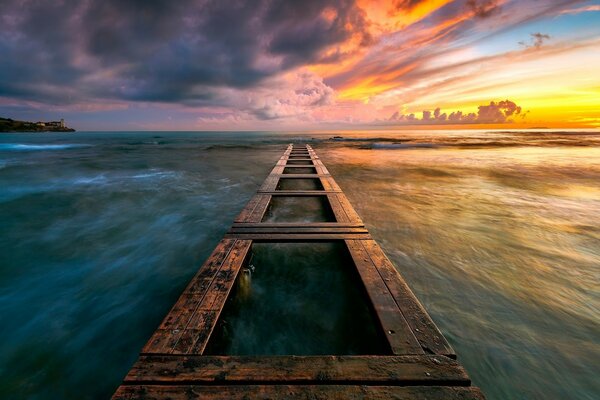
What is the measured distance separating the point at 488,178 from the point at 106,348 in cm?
1352

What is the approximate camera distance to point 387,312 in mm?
2277

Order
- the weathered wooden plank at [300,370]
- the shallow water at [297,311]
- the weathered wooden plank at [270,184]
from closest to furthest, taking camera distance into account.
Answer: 1. the weathered wooden plank at [300,370]
2. the shallow water at [297,311]
3. the weathered wooden plank at [270,184]

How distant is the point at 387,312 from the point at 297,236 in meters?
Answer: 1.89

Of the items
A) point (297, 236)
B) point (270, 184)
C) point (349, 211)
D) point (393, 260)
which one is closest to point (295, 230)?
point (297, 236)

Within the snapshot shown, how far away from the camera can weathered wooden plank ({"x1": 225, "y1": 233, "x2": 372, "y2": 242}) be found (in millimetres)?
3863

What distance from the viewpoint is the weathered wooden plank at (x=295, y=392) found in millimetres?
1564

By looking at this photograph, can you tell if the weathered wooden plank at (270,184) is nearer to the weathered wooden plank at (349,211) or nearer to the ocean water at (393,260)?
the ocean water at (393,260)

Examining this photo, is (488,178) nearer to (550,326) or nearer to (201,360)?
(550,326)

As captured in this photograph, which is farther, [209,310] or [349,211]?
[349,211]

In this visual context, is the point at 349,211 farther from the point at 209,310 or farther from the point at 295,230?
the point at 209,310

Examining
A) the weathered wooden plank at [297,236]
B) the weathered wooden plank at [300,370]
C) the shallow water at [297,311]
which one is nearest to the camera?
the weathered wooden plank at [300,370]

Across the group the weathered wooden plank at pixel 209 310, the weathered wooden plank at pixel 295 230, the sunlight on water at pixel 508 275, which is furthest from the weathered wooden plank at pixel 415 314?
the weathered wooden plank at pixel 209 310

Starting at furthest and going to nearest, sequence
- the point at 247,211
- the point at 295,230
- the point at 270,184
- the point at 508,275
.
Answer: the point at 270,184 → the point at 247,211 → the point at 295,230 → the point at 508,275

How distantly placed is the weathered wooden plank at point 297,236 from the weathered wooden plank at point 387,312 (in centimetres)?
65
